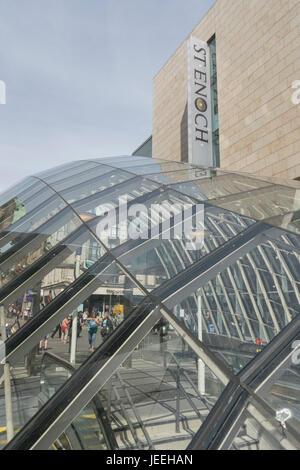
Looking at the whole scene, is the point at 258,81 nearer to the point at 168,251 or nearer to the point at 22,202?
the point at 22,202

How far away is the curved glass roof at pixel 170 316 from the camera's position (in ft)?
8.50

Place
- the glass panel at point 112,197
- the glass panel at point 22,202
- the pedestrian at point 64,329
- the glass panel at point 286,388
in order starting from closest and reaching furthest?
the glass panel at point 286,388
the pedestrian at point 64,329
the glass panel at point 112,197
the glass panel at point 22,202

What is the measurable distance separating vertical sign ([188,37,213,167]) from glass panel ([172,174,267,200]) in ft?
56.7

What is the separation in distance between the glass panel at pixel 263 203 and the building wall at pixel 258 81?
11.0 meters

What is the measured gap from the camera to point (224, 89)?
934 inches

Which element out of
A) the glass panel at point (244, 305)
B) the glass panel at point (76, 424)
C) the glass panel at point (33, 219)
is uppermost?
the glass panel at point (33, 219)

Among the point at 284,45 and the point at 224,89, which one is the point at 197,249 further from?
the point at 224,89

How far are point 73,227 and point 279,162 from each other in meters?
15.7

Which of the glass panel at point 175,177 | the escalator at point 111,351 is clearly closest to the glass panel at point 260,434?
the escalator at point 111,351

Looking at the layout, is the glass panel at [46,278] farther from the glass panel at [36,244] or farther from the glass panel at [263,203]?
the glass panel at [263,203]

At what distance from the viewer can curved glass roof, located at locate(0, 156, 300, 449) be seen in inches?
102

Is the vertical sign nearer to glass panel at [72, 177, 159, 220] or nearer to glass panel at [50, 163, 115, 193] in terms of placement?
glass panel at [50, 163, 115, 193]
